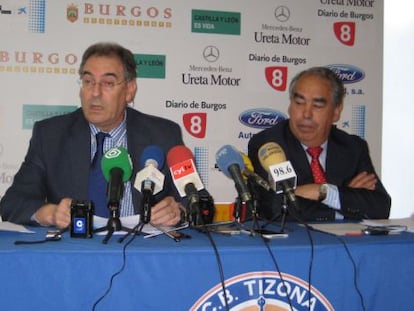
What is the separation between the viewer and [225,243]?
1706 millimetres

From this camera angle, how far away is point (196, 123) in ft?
13.5

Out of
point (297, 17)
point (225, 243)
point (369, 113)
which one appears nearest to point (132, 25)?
point (297, 17)

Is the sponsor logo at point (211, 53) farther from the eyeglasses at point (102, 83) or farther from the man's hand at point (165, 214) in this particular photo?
the man's hand at point (165, 214)

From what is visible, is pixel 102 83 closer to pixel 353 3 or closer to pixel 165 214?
pixel 165 214

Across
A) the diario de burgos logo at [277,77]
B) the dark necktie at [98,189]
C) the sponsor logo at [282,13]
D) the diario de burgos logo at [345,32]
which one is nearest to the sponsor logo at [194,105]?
the diario de burgos logo at [277,77]

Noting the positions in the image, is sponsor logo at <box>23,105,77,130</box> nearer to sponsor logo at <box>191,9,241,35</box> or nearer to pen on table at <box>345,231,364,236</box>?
sponsor logo at <box>191,9,241,35</box>

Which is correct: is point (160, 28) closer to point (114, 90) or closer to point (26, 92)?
point (26, 92)

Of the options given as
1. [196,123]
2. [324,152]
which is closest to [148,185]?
[324,152]

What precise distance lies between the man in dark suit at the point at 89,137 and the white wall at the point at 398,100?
2652 mm

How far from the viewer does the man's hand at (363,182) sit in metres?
2.62

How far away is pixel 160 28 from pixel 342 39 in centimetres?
169

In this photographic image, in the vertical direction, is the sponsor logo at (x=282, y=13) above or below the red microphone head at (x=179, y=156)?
above

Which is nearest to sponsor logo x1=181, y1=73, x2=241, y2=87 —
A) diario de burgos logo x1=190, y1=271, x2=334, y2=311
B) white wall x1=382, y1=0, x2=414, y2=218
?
white wall x1=382, y1=0, x2=414, y2=218

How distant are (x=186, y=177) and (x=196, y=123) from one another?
2353 mm
